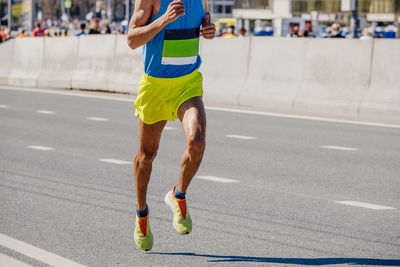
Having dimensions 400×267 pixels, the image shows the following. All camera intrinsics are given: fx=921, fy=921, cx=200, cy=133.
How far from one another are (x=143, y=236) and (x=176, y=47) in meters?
1.21

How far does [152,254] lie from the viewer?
5.76m

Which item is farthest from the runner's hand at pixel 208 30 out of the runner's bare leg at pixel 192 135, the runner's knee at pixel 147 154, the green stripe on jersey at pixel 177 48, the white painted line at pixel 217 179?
the white painted line at pixel 217 179

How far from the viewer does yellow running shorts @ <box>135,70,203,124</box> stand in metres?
5.88

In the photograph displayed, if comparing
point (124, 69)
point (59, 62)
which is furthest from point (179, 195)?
point (59, 62)

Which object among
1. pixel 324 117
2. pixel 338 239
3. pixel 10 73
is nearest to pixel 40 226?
pixel 338 239

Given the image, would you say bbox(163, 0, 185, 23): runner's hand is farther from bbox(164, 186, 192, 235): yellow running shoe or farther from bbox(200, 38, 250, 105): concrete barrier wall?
bbox(200, 38, 250, 105): concrete barrier wall

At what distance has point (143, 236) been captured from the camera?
18.9 feet

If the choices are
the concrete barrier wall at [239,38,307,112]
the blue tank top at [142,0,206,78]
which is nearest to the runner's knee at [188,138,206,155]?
the blue tank top at [142,0,206,78]

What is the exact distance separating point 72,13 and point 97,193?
502 ft

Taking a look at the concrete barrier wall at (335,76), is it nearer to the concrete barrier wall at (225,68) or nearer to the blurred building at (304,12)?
the concrete barrier wall at (225,68)

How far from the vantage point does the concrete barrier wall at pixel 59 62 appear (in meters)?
22.0

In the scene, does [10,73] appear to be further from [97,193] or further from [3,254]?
[3,254]

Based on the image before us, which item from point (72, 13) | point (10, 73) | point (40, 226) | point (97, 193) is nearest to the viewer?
point (40, 226)

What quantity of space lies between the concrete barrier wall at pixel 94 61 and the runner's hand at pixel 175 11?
50.3ft
